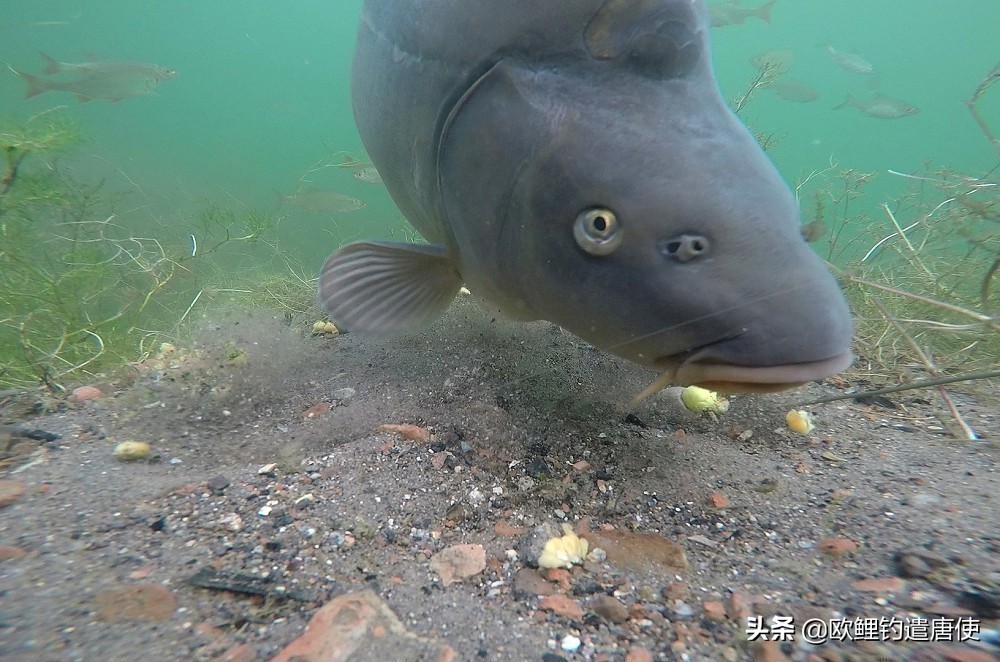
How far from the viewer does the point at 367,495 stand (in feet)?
7.06

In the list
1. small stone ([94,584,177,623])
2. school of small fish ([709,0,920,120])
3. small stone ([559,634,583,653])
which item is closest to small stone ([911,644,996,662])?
small stone ([559,634,583,653])

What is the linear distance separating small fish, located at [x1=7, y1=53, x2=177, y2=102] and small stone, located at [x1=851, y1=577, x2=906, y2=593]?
1299 centimetres

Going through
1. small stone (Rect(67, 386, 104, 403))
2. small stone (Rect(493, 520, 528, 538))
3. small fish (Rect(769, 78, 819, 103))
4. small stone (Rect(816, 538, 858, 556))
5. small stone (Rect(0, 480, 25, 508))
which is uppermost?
small fish (Rect(769, 78, 819, 103))

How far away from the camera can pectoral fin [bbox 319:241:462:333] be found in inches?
119

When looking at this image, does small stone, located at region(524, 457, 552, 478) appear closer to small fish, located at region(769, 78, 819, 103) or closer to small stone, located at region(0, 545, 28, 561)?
small stone, located at region(0, 545, 28, 561)

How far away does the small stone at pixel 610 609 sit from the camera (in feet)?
5.13

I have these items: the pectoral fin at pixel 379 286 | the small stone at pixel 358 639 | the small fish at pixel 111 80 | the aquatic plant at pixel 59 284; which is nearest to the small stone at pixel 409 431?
the pectoral fin at pixel 379 286

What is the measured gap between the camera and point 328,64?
4530 inches

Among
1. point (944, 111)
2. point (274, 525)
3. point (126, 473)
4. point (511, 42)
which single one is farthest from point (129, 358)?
point (944, 111)

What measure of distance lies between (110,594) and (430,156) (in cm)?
220

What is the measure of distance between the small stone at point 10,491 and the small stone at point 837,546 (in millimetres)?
3303

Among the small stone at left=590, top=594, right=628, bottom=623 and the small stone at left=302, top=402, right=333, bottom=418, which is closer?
the small stone at left=590, top=594, right=628, bottom=623

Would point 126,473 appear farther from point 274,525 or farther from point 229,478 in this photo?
point 274,525

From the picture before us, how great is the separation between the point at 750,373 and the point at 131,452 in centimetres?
297
